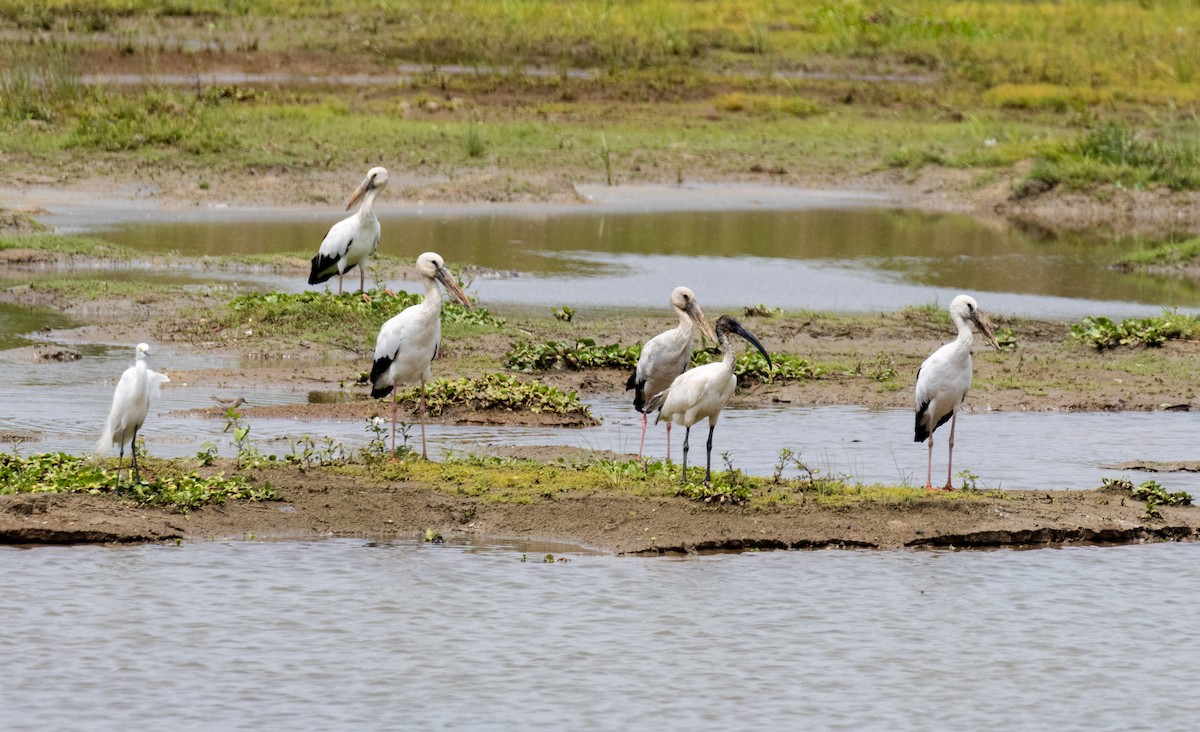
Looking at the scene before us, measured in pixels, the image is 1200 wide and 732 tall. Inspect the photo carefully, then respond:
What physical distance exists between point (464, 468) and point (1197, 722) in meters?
4.23

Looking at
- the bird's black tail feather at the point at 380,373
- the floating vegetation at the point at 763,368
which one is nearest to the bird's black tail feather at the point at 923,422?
the floating vegetation at the point at 763,368

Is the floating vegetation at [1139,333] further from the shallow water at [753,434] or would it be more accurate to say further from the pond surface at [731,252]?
the shallow water at [753,434]

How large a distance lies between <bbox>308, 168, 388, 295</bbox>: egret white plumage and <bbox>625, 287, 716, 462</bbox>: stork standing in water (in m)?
4.61

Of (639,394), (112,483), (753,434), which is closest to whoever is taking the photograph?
(112,483)

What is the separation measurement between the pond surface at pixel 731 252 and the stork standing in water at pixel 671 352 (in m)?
5.62

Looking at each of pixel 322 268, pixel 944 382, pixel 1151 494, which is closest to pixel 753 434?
pixel 944 382

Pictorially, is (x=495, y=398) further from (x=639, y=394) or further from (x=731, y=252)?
(x=731, y=252)

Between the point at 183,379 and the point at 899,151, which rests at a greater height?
the point at 899,151

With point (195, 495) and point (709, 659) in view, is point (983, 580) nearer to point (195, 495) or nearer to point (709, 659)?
point (709, 659)

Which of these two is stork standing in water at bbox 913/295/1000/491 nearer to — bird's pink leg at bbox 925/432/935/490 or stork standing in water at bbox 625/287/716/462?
bird's pink leg at bbox 925/432/935/490

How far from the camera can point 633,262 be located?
19.0 metres

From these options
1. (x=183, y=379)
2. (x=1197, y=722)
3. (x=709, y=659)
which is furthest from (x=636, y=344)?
(x=1197, y=722)

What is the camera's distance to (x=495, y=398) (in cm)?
1158

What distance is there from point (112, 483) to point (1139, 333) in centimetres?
909
